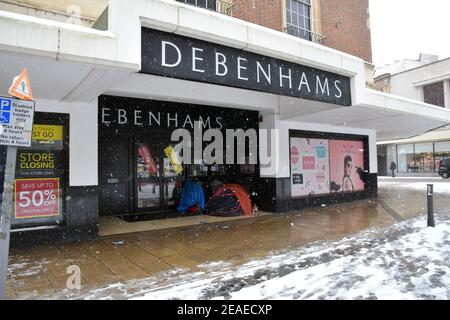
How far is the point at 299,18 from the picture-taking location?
12.7m

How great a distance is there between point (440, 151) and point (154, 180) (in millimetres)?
27613

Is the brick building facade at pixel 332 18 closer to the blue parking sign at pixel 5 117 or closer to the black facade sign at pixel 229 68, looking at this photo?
the black facade sign at pixel 229 68

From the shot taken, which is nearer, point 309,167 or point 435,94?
point 309,167

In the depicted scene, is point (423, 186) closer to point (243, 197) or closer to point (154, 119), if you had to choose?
point (243, 197)

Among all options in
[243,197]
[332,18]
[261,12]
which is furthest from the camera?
[332,18]

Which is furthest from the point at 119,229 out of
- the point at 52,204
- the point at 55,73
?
the point at 55,73

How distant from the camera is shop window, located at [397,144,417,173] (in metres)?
30.9

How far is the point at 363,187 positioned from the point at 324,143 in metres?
Answer: 3.32

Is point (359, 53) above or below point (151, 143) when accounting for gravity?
above

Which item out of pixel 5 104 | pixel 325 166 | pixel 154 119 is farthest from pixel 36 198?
pixel 325 166
